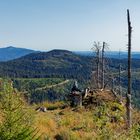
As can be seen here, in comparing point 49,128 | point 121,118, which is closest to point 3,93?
point 49,128

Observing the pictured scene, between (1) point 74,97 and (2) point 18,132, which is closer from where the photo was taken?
(2) point 18,132

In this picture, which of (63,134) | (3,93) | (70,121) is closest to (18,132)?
(3,93)

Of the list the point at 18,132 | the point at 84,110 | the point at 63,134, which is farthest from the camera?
the point at 84,110

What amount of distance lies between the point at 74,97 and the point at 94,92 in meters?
2.81

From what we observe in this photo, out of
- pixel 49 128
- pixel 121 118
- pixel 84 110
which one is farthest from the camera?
pixel 84 110

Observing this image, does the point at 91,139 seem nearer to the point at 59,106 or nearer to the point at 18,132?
the point at 18,132

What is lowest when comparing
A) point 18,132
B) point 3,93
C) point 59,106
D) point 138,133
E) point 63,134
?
point 59,106

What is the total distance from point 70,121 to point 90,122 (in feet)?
4.18

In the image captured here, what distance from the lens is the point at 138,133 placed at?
47.1ft

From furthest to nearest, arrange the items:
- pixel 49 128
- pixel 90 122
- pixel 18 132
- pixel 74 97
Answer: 1. pixel 74 97
2. pixel 90 122
3. pixel 49 128
4. pixel 18 132

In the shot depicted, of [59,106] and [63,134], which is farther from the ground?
[63,134]

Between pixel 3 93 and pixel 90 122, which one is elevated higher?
pixel 3 93

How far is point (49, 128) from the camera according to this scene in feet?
70.6

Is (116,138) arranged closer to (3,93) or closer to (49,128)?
(3,93)
